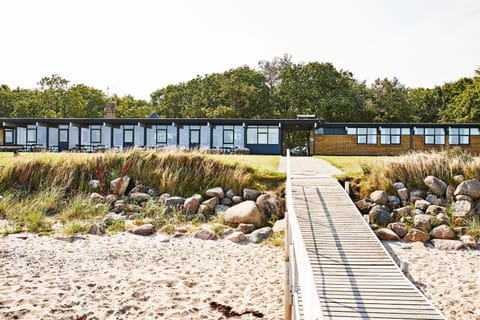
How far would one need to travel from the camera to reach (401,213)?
9695 millimetres

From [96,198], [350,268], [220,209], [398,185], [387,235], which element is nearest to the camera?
[350,268]

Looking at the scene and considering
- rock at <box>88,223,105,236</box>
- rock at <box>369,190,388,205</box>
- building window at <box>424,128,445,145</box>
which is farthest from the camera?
building window at <box>424,128,445,145</box>

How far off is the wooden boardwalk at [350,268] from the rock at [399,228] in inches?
48.5

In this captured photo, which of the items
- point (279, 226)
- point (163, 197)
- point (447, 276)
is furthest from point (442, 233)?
point (163, 197)

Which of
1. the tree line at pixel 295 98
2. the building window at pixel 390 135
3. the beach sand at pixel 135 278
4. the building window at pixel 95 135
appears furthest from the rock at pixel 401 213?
the tree line at pixel 295 98

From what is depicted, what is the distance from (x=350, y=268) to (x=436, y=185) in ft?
18.1

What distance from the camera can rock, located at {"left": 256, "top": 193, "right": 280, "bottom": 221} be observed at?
10.2 meters

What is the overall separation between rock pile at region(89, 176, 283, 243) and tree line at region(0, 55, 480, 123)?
26.2m

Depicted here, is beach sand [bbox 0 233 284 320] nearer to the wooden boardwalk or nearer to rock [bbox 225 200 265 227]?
the wooden boardwalk

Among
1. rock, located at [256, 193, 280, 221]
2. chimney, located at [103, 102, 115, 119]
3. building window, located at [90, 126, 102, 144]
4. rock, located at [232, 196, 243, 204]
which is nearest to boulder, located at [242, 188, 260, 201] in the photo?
rock, located at [232, 196, 243, 204]

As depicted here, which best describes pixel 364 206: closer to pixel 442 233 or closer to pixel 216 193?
pixel 442 233

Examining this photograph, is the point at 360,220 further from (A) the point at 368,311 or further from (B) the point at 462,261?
(A) the point at 368,311

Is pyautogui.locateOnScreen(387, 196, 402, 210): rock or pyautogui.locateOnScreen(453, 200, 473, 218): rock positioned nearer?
pyautogui.locateOnScreen(453, 200, 473, 218): rock

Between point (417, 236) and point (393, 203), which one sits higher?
point (393, 203)
